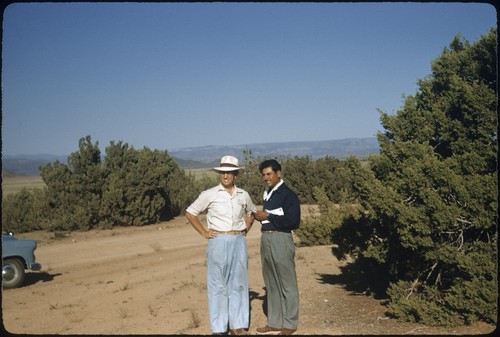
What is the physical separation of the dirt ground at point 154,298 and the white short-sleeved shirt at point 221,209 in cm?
160

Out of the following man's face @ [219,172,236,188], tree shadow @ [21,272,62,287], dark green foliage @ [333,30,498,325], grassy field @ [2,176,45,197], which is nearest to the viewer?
man's face @ [219,172,236,188]

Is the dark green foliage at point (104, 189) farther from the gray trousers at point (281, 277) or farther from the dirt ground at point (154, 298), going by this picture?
the gray trousers at point (281, 277)

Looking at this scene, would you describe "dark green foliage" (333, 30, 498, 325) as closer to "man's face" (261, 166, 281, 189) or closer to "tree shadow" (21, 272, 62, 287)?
"man's face" (261, 166, 281, 189)

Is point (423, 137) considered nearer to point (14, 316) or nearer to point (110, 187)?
point (14, 316)

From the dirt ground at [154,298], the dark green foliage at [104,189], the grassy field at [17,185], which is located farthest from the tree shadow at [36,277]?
the grassy field at [17,185]

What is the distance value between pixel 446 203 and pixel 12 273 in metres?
9.70

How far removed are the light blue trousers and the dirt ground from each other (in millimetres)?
682

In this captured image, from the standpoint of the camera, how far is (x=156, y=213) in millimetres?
26062

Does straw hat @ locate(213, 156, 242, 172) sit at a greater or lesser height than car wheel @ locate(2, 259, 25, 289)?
greater

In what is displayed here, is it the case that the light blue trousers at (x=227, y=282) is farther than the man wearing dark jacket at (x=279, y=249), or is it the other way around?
the man wearing dark jacket at (x=279, y=249)

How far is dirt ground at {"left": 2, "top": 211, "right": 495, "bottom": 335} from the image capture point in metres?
6.90

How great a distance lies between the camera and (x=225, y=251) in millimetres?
5578

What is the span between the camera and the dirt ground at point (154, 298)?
6896 millimetres

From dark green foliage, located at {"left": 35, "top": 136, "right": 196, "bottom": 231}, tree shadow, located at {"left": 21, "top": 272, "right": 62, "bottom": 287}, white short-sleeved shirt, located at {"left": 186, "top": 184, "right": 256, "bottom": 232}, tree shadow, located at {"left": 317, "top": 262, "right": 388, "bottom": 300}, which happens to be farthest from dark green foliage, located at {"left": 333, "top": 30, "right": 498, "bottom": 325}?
dark green foliage, located at {"left": 35, "top": 136, "right": 196, "bottom": 231}
